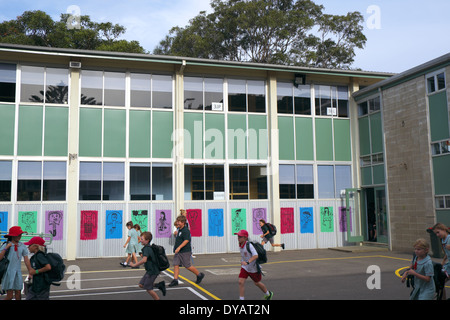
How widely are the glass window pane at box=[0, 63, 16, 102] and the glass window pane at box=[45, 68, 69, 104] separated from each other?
1356mm

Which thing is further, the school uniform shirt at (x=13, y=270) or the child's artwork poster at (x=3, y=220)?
the child's artwork poster at (x=3, y=220)

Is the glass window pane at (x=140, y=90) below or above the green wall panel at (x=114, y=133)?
above

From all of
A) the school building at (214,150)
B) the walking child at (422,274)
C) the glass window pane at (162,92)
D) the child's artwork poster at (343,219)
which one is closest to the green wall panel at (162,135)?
the school building at (214,150)

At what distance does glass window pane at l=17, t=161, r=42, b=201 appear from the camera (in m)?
18.2

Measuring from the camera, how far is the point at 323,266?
15.4 metres

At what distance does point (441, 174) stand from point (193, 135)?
11.2 m

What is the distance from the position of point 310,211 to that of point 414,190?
5106 mm

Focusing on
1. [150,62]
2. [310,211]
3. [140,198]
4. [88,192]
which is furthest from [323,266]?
[150,62]

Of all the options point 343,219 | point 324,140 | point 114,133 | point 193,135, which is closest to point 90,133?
point 114,133

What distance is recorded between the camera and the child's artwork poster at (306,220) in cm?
2164

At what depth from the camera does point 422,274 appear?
6.64 meters

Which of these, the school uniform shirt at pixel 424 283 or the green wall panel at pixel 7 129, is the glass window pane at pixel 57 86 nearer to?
the green wall panel at pixel 7 129

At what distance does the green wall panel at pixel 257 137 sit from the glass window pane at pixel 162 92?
4.19 metres

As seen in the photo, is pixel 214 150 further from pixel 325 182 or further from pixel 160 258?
pixel 160 258
